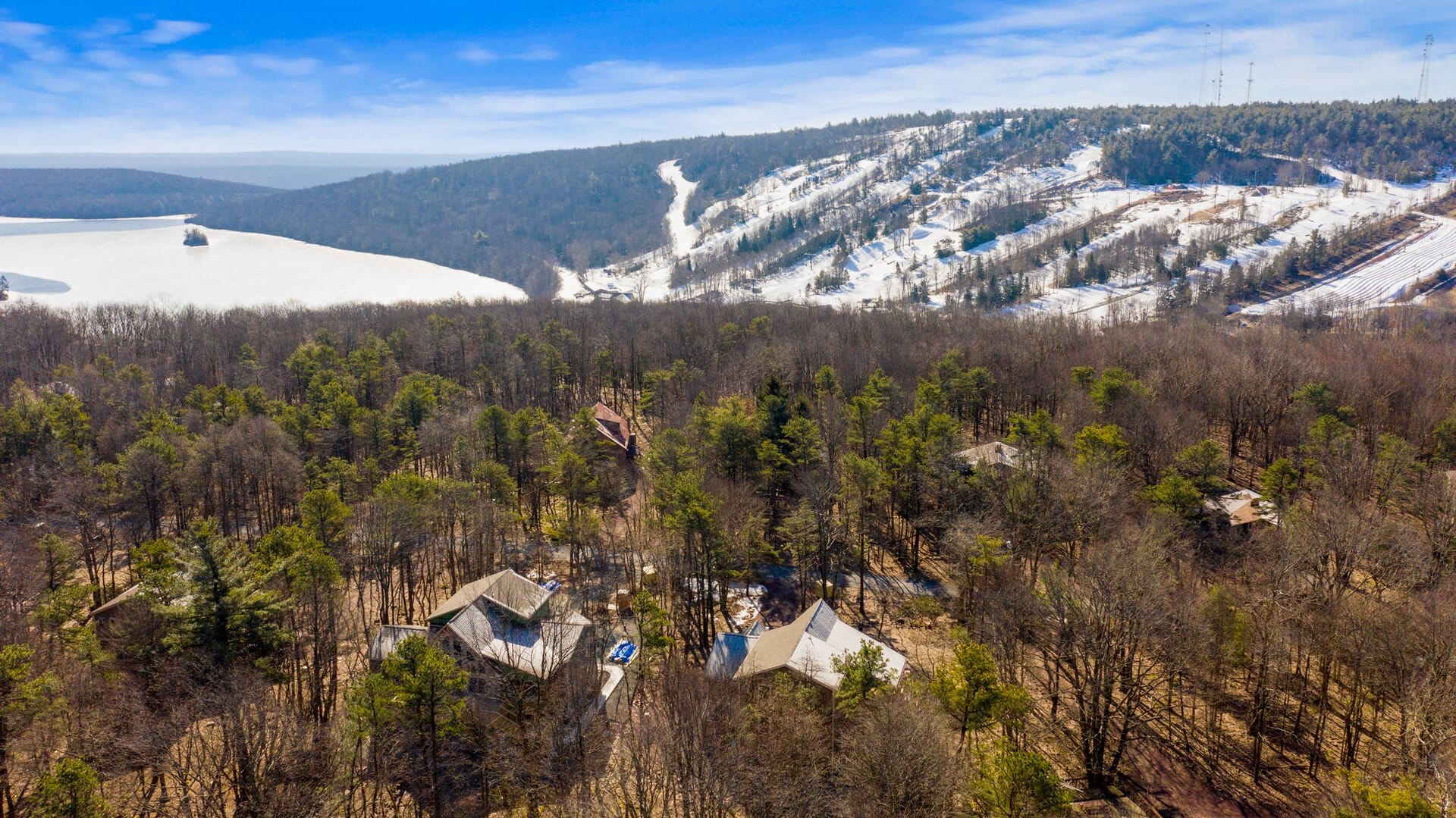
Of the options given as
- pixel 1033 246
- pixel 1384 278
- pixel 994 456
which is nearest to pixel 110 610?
pixel 994 456

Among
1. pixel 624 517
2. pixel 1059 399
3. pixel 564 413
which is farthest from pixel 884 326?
pixel 624 517

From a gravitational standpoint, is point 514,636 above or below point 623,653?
above

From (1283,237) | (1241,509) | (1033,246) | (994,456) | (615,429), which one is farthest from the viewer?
(1033,246)

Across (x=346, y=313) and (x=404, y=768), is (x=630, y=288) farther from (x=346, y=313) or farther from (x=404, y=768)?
(x=404, y=768)

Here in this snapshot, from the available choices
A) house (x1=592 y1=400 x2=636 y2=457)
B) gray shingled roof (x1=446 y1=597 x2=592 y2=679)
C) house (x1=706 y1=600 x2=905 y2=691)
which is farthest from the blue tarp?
house (x1=592 y1=400 x2=636 y2=457)

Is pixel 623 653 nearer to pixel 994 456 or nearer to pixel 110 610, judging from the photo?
pixel 110 610

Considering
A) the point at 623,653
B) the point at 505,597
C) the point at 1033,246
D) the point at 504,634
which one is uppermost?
the point at 1033,246

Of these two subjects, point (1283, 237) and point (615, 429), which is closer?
point (615, 429)

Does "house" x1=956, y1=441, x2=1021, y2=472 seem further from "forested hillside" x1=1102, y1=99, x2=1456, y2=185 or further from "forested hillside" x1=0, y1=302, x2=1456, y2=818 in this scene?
"forested hillside" x1=1102, y1=99, x2=1456, y2=185
